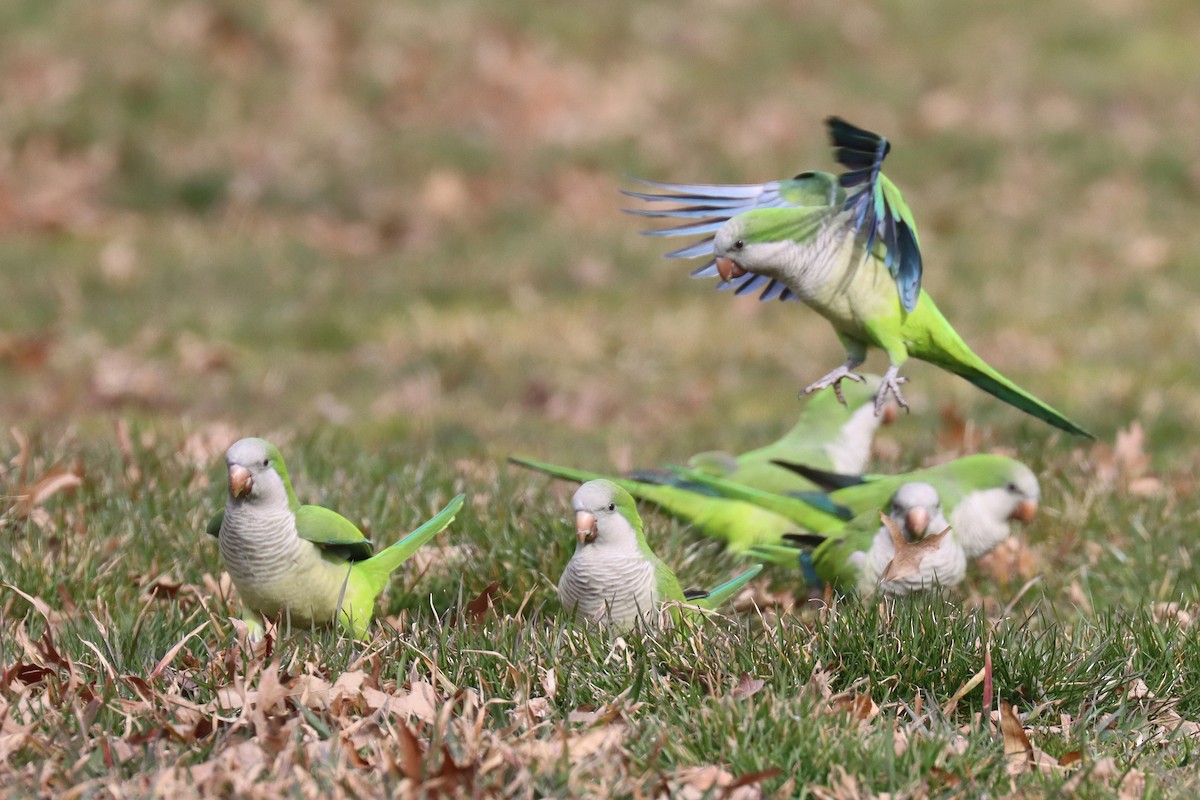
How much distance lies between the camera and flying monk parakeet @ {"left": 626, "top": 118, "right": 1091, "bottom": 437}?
11.4 ft

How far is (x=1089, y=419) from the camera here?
645 centimetres

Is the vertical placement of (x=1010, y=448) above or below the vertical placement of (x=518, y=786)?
above

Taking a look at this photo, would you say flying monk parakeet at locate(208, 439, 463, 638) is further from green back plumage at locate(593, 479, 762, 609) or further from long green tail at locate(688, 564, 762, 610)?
long green tail at locate(688, 564, 762, 610)

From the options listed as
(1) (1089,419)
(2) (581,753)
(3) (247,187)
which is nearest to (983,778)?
(2) (581,753)

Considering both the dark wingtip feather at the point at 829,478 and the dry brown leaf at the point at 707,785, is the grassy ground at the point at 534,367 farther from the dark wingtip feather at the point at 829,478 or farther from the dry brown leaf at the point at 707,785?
the dark wingtip feather at the point at 829,478

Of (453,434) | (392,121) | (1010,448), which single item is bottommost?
(453,434)

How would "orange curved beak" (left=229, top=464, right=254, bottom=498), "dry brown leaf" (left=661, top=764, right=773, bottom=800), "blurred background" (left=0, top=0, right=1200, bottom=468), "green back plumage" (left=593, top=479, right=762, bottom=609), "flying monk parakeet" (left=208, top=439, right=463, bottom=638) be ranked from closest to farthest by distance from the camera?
1. "dry brown leaf" (left=661, top=764, right=773, bottom=800)
2. "orange curved beak" (left=229, top=464, right=254, bottom=498)
3. "flying monk parakeet" (left=208, top=439, right=463, bottom=638)
4. "green back plumage" (left=593, top=479, right=762, bottom=609)
5. "blurred background" (left=0, top=0, right=1200, bottom=468)

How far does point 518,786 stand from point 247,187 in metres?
8.49

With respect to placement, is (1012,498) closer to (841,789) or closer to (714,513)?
(714,513)

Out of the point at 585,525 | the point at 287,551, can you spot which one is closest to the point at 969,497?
the point at 585,525

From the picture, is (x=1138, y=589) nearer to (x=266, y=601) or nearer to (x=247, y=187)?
(x=266, y=601)

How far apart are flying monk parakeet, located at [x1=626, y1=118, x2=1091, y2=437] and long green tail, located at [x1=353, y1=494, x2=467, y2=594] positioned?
90 centimetres

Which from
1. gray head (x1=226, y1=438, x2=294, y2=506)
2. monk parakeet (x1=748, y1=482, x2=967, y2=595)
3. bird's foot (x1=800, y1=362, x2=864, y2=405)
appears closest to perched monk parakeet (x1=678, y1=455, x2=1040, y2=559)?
monk parakeet (x1=748, y1=482, x2=967, y2=595)

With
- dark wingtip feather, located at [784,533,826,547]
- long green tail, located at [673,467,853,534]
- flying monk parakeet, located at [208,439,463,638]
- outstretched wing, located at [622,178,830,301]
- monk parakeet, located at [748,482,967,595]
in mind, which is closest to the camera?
flying monk parakeet, located at [208,439,463,638]
